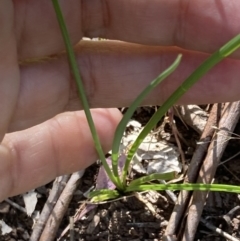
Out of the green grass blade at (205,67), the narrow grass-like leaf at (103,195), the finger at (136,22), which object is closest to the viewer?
the green grass blade at (205,67)

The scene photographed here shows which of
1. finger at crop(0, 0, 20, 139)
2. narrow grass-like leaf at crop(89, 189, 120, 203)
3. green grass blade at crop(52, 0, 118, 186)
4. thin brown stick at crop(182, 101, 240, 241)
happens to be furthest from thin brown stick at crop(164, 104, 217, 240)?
finger at crop(0, 0, 20, 139)

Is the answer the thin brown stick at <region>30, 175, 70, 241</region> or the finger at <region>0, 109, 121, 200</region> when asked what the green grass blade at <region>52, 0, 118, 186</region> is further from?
the thin brown stick at <region>30, 175, 70, 241</region>

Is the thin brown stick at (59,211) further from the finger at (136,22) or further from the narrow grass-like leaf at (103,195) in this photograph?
the finger at (136,22)

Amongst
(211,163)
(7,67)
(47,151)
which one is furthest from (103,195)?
(7,67)

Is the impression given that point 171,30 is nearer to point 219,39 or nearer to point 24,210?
point 219,39

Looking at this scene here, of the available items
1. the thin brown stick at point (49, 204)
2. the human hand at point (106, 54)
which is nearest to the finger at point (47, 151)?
the human hand at point (106, 54)
